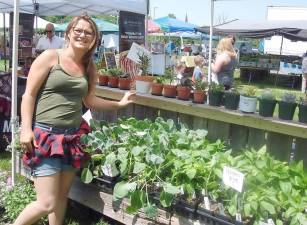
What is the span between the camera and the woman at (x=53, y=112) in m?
2.63

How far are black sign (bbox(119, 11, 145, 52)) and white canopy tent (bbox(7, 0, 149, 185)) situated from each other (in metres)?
0.27

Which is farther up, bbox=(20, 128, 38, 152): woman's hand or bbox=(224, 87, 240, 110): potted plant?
bbox=(224, 87, 240, 110): potted plant

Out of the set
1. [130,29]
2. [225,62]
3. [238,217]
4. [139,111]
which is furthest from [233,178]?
[130,29]

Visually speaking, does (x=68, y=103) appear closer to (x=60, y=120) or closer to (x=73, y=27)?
(x=60, y=120)

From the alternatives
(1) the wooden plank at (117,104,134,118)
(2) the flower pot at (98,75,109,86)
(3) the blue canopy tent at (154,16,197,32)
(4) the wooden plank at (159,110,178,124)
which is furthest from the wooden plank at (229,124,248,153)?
(3) the blue canopy tent at (154,16,197,32)

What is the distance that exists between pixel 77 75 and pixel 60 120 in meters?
0.29

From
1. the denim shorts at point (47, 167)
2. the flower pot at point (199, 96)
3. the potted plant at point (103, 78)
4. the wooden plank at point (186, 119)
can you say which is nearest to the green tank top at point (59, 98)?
the denim shorts at point (47, 167)

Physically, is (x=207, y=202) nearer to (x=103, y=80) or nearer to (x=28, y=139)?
(x=28, y=139)

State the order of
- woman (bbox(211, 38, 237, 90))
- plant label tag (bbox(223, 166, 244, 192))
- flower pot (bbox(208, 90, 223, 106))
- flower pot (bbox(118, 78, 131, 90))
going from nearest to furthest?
1. plant label tag (bbox(223, 166, 244, 192))
2. flower pot (bbox(208, 90, 223, 106))
3. flower pot (bbox(118, 78, 131, 90))
4. woman (bbox(211, 38, 237, 90))

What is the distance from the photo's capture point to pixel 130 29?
316 inches

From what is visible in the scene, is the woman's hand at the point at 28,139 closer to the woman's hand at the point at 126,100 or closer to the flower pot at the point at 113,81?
the woman's hand at the point at 126,100

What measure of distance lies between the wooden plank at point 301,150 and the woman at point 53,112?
1469 millimetres

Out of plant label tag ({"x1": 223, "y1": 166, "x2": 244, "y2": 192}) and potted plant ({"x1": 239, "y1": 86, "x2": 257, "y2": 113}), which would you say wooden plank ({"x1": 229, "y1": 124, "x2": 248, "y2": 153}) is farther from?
plant label tag ({"x1": 223, "y1": 166, "x2": 244, "y2": 192})

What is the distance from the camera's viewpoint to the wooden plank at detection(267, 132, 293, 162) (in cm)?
306
